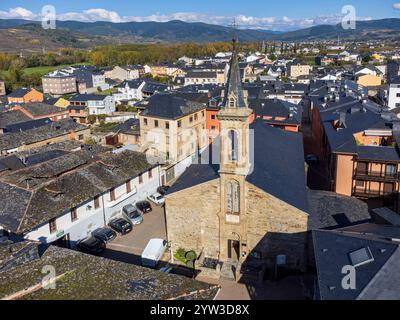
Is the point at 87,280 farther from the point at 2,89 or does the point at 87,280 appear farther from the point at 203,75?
the point at 2,89

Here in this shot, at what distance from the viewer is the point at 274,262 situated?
920 inches

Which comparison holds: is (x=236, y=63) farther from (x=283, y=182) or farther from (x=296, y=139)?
(x=296, y=139)

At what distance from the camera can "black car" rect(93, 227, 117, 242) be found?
91.2ft

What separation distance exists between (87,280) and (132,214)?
50.7ft

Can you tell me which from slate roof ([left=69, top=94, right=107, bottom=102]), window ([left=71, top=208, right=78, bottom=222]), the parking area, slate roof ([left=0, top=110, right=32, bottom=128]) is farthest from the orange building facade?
window ([left=71, top=208, right=78, bottom=222])

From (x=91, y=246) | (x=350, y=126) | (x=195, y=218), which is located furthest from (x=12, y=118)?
(x=350, y=126)

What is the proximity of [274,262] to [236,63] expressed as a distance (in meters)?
12.4

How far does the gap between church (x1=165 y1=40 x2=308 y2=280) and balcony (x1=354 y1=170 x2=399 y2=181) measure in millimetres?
5970

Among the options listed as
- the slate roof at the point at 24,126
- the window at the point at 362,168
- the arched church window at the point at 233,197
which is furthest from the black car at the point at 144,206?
the slate roof at the point at 24,126

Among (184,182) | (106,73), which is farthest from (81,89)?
(184,182)

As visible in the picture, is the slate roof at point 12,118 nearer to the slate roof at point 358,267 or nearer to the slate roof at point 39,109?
the slate roof at point 39,109

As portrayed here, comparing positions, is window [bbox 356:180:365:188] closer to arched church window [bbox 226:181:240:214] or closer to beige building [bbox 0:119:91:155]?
arched church window [bbox 226:181:240:214]

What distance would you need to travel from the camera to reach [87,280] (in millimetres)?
15305

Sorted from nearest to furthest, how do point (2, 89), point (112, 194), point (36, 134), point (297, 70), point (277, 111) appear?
point (112, 194), point (277, 111), point (36, 134), point (2, 89), point (297, 70)
